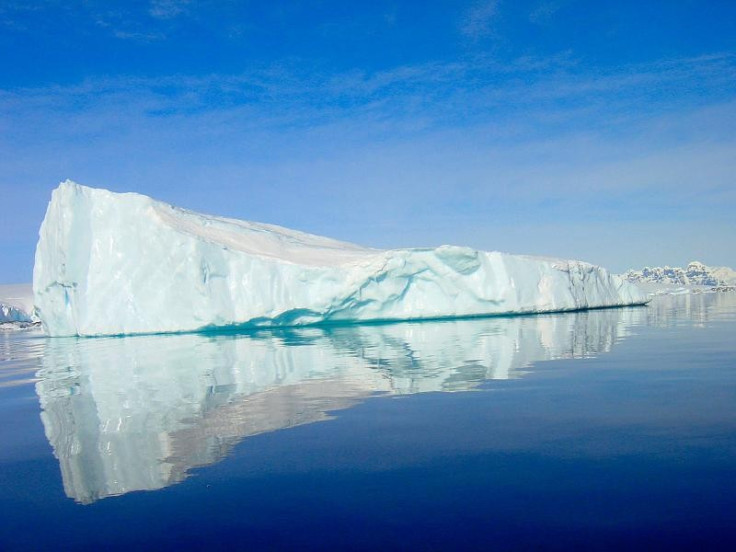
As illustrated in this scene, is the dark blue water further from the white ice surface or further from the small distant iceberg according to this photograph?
the white ice surface

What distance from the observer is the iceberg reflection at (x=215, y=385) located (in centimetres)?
517

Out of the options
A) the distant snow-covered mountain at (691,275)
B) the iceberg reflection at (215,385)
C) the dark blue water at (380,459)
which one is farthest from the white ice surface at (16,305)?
the distant snow-covered mountain at (691,275)

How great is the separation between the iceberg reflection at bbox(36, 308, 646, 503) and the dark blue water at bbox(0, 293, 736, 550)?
0.04 m

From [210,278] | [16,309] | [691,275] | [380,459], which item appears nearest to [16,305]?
[16,309]

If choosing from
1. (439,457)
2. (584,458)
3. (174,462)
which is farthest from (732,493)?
(174,462)

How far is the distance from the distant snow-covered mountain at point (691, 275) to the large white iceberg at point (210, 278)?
76978 mm

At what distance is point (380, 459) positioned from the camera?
492 centimetres

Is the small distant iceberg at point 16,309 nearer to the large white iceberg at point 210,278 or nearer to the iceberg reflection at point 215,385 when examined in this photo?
the large white iceberg at point 210,278

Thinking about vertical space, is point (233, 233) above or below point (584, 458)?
above

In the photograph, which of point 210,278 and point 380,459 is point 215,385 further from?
point 210,278

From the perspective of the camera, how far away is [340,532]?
140 inches

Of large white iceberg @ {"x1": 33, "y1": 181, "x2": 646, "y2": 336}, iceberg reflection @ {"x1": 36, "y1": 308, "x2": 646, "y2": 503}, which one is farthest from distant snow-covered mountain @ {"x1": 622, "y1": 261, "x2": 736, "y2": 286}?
iceberg reflection @ {"x1": 36, "y1": 308, "x2": 646, "y2": 503}

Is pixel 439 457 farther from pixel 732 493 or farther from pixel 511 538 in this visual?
pixel 732 493

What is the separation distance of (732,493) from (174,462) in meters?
3.92
